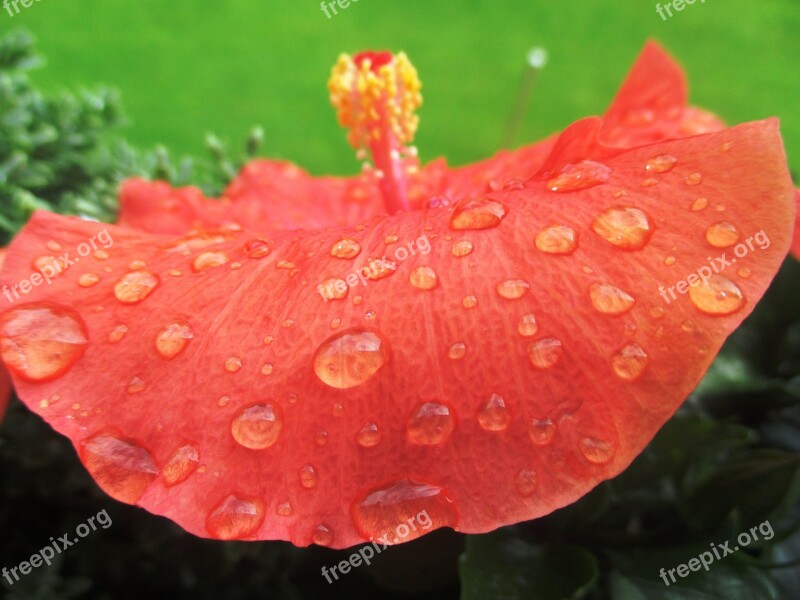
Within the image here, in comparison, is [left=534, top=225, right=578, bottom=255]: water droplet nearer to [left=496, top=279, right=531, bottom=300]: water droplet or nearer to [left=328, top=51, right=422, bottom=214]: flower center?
[left=496, top=279, right=531, bottom=300]: water droplet

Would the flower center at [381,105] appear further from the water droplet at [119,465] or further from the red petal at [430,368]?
the water droplet at [119,465]

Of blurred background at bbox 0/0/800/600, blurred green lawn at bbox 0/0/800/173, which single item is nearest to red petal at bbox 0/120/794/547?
blurred background at bbox 0/0/800/600

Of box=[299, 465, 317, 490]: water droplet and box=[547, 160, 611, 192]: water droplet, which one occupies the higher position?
box=[547, 160, 611, 192]: water droplet

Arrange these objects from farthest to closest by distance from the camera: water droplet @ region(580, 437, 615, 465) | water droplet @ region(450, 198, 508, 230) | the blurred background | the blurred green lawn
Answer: the blurred green lawn → the blurred background → water droplet @ region(450, 198, 508, 230) → water droplet @ region(580, 437, 615, 465)

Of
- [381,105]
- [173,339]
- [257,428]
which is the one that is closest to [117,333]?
[173,339]

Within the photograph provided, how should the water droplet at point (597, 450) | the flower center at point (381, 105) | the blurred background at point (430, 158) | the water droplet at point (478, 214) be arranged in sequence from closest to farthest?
the water droplet at point (597, 450) → the water droplet at point (478, 214) → the blurred background at point (430, 158) → the flower center at point (381, 105)

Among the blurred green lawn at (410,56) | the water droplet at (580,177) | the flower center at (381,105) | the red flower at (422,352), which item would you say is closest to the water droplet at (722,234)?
the red flower at (422,352)

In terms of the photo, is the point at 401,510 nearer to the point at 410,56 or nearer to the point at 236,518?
the point at 236,518
